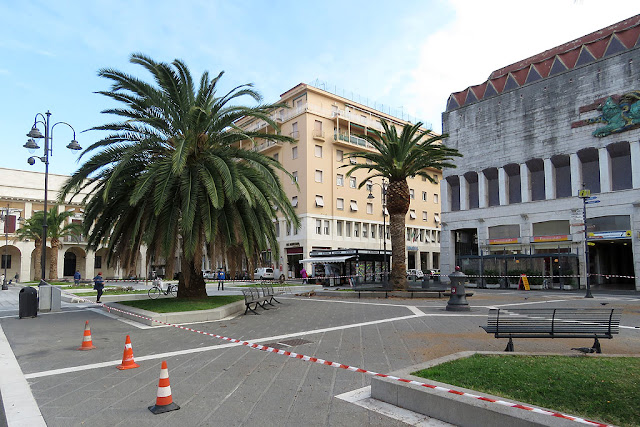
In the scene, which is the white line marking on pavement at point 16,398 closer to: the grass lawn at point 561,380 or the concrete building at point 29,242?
the grass lawn at point 561,380

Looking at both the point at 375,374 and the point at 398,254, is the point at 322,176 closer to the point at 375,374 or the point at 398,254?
the point at 398,254

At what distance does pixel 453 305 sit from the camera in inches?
615

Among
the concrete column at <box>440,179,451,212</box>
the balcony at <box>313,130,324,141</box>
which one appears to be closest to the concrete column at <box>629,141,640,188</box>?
the concrete column at <box>440,179,451,212</box>

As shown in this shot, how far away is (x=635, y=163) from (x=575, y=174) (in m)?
4.01

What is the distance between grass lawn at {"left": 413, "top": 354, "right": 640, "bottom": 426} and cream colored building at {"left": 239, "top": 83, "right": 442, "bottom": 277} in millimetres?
40139

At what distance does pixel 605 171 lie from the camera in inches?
1232

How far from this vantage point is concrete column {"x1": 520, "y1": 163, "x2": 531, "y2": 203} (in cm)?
3616

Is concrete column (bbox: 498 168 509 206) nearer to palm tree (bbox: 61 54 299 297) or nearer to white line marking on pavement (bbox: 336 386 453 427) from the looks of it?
palm tree (bbox: 61 54 299 297)

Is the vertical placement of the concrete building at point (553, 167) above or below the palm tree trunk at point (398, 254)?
above

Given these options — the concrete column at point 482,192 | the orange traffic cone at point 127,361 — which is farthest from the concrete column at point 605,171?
the orange traffic cone at point 127,361

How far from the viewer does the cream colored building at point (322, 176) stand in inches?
1875

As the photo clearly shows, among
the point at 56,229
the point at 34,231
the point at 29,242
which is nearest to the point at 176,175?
the point at 56,229

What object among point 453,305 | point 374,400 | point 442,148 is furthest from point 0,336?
point 442,148

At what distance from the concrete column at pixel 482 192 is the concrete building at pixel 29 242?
40884 mm
